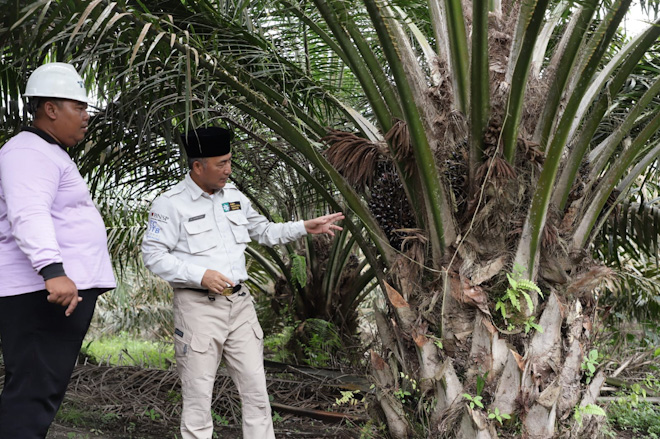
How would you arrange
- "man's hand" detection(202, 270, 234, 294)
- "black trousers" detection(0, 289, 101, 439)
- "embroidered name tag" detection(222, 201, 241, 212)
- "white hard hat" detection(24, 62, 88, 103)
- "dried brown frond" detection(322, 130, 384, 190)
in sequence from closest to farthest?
1. "black trousers" detection(0, 289, 101, 439)
2. "white hard hat" detection(24, 62, 88, 103)
3. "man's hand" detection(202, 270, 234, 294)
4. "embroidered name tag" detection(222, 201, 241, 212)
5. "dried brown frond" detection(322, 130, 384, 190)

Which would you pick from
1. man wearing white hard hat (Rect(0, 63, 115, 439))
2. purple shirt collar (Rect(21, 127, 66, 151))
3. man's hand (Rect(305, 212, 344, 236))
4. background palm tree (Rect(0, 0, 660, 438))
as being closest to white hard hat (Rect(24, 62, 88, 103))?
man wearing white hard hat (Rect(0, 63, 115, 439))

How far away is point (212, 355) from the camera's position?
3174 millimetres

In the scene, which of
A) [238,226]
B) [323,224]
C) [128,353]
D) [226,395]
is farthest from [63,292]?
[128,353]

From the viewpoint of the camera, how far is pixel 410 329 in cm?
329

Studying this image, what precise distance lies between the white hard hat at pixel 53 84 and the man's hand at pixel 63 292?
77cm

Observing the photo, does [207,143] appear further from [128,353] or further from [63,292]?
[128,353]

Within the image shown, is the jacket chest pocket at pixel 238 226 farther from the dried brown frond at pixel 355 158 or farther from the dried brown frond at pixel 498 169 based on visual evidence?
the dried brown frond at pixel 498 169

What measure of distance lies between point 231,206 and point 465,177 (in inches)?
Answer: 48.2

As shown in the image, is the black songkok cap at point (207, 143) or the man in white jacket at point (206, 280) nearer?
the man in white jacket at point (206, 280)

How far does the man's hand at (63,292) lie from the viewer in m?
2.24

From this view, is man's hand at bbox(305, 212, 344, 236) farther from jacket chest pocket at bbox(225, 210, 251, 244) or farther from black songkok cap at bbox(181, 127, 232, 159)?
black songkok cap at bbox(181, 127, 232, 159)

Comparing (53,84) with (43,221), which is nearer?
(43,221)

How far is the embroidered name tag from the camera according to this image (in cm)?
334

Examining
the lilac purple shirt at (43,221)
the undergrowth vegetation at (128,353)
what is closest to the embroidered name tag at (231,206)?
the lilac purple shirt at (43,221)
